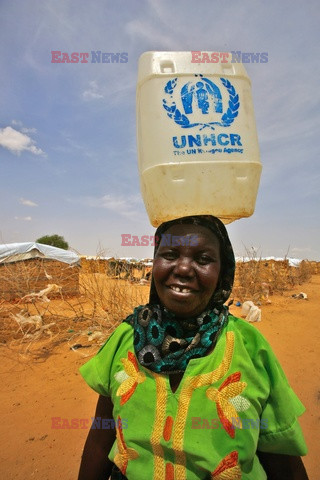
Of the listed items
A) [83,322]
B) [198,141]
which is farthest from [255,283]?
→ [198,141]

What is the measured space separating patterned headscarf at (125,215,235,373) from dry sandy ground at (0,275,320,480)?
6.00ft

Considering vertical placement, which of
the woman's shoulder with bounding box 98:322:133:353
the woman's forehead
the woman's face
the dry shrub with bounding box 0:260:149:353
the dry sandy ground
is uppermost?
the woman's forehead

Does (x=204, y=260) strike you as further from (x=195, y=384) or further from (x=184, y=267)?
(x=195, y=384)

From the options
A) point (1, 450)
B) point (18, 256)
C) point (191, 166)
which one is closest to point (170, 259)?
point (191, 166)

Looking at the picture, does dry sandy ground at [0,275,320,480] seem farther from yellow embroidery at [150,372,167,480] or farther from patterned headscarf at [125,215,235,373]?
patterned headscarf at [125,215,235,373]

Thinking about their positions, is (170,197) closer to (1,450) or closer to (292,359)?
(1,450)

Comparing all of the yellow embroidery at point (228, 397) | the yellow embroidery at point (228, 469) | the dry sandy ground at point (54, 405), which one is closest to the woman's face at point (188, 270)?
the yellow embroidery at point (228, 397)

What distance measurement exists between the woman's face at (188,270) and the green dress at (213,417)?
0.17 m

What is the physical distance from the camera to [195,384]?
987 mm

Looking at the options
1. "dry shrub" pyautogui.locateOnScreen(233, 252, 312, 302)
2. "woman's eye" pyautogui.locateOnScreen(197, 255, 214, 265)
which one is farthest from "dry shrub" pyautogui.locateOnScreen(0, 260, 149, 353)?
"dry shrub" pyautogui.locateOnScreen(233, 252, 312, 302)

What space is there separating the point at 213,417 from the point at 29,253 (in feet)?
30.9

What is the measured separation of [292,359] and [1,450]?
364cm

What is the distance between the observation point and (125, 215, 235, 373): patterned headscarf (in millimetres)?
1025

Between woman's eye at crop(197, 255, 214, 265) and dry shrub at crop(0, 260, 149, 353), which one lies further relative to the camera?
dry shrub at crop(0, 260, 149, 353)
